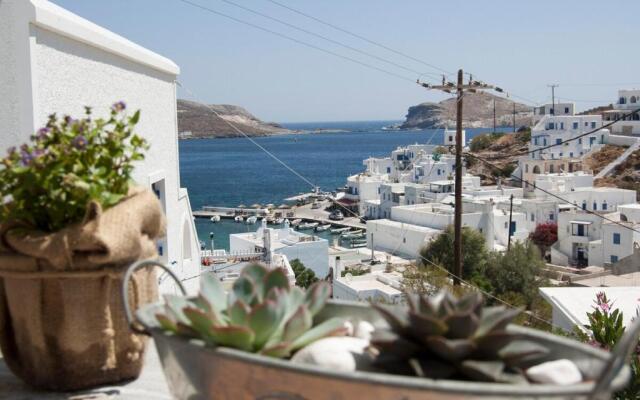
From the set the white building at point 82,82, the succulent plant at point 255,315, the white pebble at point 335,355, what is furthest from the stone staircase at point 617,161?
the white pebble at point 335,355

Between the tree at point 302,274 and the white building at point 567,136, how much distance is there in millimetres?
43320

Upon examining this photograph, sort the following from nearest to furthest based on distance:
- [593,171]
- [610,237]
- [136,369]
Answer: [136,369] < [610,237] < [593,171]

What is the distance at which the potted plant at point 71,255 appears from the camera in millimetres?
2314

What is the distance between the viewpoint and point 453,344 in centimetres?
140

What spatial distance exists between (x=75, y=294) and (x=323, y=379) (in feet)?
4.07

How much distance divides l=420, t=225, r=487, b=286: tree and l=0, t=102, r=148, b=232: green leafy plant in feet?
98.3

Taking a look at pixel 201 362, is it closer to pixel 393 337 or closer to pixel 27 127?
pixel 393 337

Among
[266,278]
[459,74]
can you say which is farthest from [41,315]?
[459,74]

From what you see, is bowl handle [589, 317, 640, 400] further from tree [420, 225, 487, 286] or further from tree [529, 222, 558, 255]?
tree [529, 222, 558, 255]

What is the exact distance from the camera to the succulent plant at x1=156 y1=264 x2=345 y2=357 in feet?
5.26

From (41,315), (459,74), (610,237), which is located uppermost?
(459,74)

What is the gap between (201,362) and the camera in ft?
5.29

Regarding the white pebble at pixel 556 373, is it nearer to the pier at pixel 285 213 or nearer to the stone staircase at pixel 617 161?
the pier at pixel 285 213

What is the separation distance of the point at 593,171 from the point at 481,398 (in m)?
68.8
